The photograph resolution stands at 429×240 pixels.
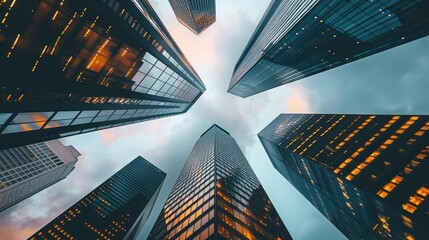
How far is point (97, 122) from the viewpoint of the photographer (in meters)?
30.3

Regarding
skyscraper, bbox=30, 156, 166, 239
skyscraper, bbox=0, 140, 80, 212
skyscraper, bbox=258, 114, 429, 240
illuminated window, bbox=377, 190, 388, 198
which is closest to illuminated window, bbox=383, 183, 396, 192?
skyscraper, bbox=258, 114, 429, 240

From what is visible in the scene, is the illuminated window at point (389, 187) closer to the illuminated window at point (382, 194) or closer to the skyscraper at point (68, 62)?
the illuminated window at point (382, 194)

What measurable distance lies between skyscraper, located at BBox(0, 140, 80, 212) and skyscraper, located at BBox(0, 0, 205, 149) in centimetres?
10864

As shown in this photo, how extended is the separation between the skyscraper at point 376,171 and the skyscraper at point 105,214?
103 m

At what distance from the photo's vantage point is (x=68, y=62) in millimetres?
18969

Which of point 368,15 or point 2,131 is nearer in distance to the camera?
point 2,131

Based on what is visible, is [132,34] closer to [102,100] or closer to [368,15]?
[102,100]

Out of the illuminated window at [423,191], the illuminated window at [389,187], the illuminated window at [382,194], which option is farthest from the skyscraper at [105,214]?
the illuminated window at [423,191]

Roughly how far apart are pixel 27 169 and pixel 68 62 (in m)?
136

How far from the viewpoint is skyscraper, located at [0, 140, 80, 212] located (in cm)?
10338

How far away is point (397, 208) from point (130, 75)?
154 feet

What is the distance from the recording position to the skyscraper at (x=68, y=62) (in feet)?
47.7

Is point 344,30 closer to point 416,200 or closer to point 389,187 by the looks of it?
point 389,187

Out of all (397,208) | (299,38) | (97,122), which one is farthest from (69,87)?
(299,38)
